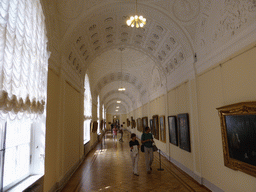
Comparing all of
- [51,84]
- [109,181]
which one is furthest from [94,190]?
[51,84]

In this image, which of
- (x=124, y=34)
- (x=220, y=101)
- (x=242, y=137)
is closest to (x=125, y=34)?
(x=124, y=34)

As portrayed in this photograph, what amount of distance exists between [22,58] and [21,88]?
2.20 ft

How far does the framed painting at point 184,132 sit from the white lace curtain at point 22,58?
19.9 ft

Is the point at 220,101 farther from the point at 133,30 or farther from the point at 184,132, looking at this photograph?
the point at 133,30

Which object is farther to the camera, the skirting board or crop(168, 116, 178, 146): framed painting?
crop(168, 116, 178, 146): framed painting

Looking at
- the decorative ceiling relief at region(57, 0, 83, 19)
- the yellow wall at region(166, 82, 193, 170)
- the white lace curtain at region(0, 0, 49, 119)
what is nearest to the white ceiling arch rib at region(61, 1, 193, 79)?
the decorative ceiling relief at region(57, 0, 83, 19)

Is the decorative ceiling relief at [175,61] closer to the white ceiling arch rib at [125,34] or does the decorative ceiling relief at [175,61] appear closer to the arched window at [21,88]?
the white ceiling arch rib at [125,34]

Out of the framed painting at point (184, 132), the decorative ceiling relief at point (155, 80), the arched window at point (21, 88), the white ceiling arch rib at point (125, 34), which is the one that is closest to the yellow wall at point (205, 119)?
the framed painting at point (184, 132)

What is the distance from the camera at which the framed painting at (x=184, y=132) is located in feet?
26.0

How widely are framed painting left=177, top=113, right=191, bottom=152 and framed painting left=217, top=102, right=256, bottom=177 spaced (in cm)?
266

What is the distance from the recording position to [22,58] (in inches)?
152

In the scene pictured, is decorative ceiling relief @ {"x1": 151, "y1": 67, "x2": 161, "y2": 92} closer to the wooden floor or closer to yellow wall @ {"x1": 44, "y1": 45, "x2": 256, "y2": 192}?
yellow wall @ {"x1": 44, "y1": 45, "x2": 256, "y2": 192}

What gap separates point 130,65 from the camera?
1700 cm

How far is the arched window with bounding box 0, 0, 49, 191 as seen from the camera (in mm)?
3213
